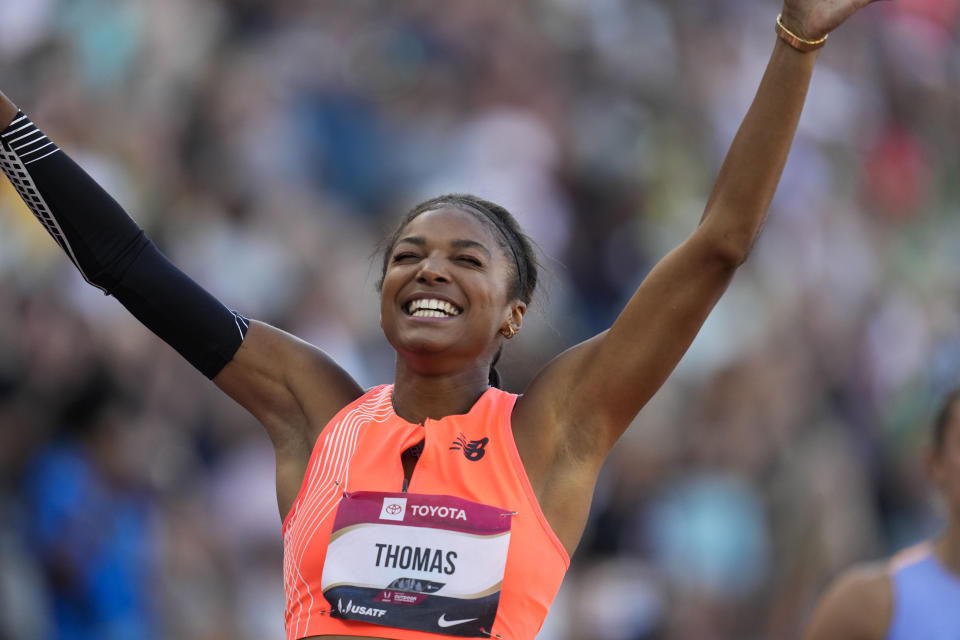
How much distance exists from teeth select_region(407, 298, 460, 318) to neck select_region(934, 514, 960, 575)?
200cm

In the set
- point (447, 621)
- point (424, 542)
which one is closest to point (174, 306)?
point (424, 542)

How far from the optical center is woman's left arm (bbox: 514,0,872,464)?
2.92m

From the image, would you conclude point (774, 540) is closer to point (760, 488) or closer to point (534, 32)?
point (760, 488)

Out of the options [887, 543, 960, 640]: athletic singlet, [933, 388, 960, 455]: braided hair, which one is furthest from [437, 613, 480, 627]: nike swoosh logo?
[933, 388, 960, 455]: braided hair

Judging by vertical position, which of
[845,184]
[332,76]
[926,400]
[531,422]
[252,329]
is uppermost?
[845,184]

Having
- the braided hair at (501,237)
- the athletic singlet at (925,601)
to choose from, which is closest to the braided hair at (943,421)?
the athletic singlet at (925,601)

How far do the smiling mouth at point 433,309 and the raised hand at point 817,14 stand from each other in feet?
3.31

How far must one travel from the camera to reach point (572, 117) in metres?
9.30

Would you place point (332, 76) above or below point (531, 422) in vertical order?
above

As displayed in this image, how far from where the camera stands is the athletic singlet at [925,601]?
4324mm

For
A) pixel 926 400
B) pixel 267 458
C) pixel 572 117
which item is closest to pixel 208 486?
pixel 267 458

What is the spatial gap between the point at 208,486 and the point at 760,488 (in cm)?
310

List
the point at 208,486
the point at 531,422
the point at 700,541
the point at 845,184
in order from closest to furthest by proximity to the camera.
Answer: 1. the point at 531,422
2. the point at 208,486
3. the point at 700,541
4. the point at 845,184

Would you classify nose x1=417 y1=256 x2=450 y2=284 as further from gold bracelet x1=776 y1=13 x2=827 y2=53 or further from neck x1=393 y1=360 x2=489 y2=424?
gold bracelet x1=776 y1=13 x2=827 y2=53
